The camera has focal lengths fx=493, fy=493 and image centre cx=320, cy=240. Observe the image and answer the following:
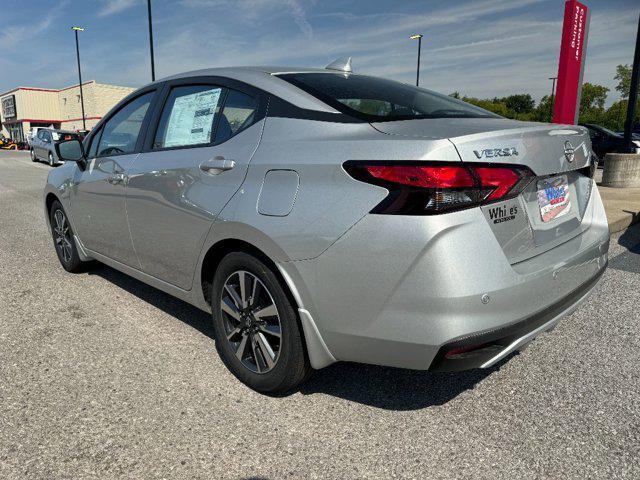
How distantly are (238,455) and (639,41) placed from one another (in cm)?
1179

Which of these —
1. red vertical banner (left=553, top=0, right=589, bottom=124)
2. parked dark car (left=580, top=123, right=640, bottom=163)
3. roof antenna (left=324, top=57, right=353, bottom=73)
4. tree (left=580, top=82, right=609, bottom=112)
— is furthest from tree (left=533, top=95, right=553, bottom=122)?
roof antenna (left=324, top=57, right=353, bottom=73)

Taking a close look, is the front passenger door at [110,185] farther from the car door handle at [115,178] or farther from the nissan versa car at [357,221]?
the nissan versa car at [357,221]

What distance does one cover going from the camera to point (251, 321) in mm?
2518

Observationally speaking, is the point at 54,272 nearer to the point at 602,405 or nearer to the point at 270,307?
the point at 270,307

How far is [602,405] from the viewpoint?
2.41 meters

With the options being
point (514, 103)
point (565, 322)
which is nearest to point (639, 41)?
point (565, 322)

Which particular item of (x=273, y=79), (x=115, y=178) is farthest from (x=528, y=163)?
(x=115, y=178)

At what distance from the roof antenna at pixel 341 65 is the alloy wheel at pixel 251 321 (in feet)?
5.21

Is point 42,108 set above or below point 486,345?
above

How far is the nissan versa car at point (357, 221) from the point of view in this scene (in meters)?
1.83

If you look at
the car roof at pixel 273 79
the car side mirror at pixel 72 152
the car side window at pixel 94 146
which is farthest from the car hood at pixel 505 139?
the car side mirror at pixel 72 152

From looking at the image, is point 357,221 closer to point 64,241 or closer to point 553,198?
point 553,198

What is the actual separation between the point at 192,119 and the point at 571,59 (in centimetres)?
942

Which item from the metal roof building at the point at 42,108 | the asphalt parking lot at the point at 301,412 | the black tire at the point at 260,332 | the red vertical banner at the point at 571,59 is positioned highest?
the metal roof building at the point at 42,108
